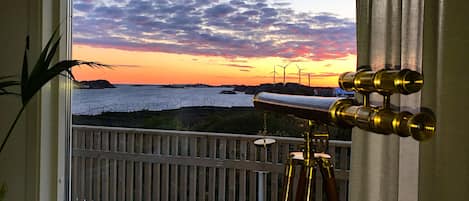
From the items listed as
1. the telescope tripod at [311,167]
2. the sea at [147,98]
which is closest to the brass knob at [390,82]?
the telescope tripod at [311,167]

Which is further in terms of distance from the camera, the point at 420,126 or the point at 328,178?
Answer: the point at 328,178

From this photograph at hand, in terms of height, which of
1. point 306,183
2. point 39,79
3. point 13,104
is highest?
→ point 39,79

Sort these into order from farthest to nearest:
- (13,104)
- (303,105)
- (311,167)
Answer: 1. (13,104)
2. (311,167)
3. (303,105)

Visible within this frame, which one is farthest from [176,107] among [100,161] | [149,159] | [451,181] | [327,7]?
[451,181]

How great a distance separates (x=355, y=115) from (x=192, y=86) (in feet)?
3.92

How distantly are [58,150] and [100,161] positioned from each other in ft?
0.63

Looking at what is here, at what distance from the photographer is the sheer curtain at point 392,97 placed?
123 cm

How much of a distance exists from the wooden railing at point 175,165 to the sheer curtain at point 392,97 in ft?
0.99

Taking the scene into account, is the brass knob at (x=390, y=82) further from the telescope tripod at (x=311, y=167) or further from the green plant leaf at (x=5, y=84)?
the green plant leaf at (x=5, y=84)

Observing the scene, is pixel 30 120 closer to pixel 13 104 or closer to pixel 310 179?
pixel 13 104

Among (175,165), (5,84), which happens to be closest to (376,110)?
(175,165)

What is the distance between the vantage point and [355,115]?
0.74m

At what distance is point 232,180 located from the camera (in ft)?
6.12

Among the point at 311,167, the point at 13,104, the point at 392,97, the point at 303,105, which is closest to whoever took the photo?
the point at 303,105
